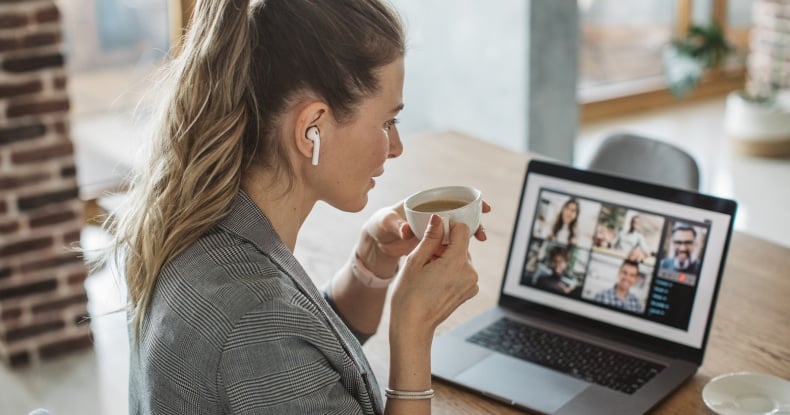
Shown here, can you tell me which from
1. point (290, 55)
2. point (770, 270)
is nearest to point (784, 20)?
point (770, 270)

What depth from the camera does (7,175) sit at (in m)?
2.95

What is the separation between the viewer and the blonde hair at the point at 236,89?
1254mm

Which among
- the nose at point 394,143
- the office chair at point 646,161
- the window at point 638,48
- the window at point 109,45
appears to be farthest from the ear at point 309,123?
the window at point 638,48

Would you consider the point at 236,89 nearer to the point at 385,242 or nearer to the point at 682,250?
the point at 385,242

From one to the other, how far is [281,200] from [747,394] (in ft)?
2.34

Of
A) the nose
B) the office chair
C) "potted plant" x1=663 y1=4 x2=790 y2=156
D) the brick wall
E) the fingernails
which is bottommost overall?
the brick wall

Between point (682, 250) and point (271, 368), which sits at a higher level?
point (682, 250)

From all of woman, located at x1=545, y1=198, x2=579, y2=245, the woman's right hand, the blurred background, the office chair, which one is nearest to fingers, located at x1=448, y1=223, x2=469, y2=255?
the woman's right hand

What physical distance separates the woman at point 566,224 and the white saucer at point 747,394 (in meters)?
0.33

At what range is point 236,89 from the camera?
125 centimetres

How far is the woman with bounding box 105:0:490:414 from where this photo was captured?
1.17 metres

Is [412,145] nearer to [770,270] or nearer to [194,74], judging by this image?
[770,270]

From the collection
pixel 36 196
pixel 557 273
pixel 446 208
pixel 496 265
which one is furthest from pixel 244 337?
pixel 36 196

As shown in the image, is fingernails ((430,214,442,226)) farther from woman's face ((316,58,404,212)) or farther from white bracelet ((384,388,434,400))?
white bracelet ((384,388,434,400))
